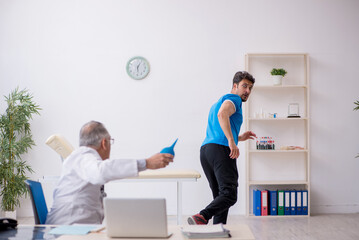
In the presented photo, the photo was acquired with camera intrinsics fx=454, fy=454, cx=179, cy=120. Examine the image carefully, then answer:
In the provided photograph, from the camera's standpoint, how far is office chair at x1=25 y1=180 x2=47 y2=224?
2.12 m

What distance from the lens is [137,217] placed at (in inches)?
64.7

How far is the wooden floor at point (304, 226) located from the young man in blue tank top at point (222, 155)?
799mm

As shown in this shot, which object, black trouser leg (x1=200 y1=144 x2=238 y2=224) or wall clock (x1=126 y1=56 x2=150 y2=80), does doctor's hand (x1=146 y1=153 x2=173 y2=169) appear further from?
wall clock (x1=126 y1=56 x2=150 y2=80)

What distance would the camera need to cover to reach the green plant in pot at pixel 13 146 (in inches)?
195

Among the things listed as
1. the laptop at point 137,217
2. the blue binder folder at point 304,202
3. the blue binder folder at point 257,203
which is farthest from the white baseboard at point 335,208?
the laptop at point 137,217

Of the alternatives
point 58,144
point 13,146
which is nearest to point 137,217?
point 58,144

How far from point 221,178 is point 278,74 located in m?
2.16

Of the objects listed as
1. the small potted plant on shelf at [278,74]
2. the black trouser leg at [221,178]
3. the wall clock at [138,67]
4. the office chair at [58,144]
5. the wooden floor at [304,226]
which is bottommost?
the wooden floor at [304,226]

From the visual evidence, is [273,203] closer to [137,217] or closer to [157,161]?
[157,161]

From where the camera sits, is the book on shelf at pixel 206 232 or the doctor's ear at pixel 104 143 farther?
the doctor's ear at pixel 104 143

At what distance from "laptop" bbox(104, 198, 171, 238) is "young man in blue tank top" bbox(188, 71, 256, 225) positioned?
1.69 m

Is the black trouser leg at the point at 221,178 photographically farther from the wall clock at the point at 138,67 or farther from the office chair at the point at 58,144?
the wall clock at the point at 138,67

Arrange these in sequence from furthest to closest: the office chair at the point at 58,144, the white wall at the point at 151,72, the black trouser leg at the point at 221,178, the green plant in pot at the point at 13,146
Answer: the white wall at the point at 151,72 < the green plant in pot at the point at 13,146 < the office chair at the point at 58,144 < the black trouser leg at the point at 221,178

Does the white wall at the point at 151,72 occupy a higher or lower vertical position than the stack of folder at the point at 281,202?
higher
